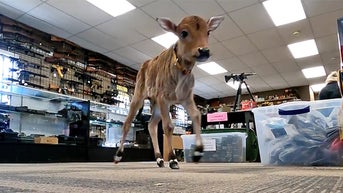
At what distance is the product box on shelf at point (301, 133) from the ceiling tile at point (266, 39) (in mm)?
4123

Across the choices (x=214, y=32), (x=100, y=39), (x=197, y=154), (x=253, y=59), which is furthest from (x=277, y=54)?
(x=197, y=154)

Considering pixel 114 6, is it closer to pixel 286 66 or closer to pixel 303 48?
pixel 303 48

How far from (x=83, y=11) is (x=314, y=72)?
6818 mm

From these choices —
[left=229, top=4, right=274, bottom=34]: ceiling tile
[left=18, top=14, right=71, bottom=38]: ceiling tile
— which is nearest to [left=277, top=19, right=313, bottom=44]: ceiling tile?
[left=229, top=4, right=274, bottom=34]: ceiling tile

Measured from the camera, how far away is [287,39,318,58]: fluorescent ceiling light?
21.1ft

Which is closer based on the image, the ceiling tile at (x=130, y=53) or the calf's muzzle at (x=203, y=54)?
the calf's muzzle at (x=203, y=54)

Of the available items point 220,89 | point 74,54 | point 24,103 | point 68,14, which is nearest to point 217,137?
point 24,103

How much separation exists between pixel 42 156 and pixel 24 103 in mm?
935

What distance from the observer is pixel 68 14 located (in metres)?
4.88

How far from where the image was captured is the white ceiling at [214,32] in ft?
15.4

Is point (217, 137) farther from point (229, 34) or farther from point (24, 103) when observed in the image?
point (229, 34)

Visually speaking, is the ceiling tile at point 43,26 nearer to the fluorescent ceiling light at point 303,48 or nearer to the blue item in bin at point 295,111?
the blue item in bin at point 295,111

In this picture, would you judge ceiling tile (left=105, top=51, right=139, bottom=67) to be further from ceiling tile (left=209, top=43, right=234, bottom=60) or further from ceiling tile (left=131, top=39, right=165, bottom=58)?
ceiling tile (left=209, top=43, right=234, bottom=60)

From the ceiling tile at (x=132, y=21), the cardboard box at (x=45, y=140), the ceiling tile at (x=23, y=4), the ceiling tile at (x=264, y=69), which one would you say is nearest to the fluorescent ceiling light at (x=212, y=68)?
the ceiling tile at (x=264, y=69)
